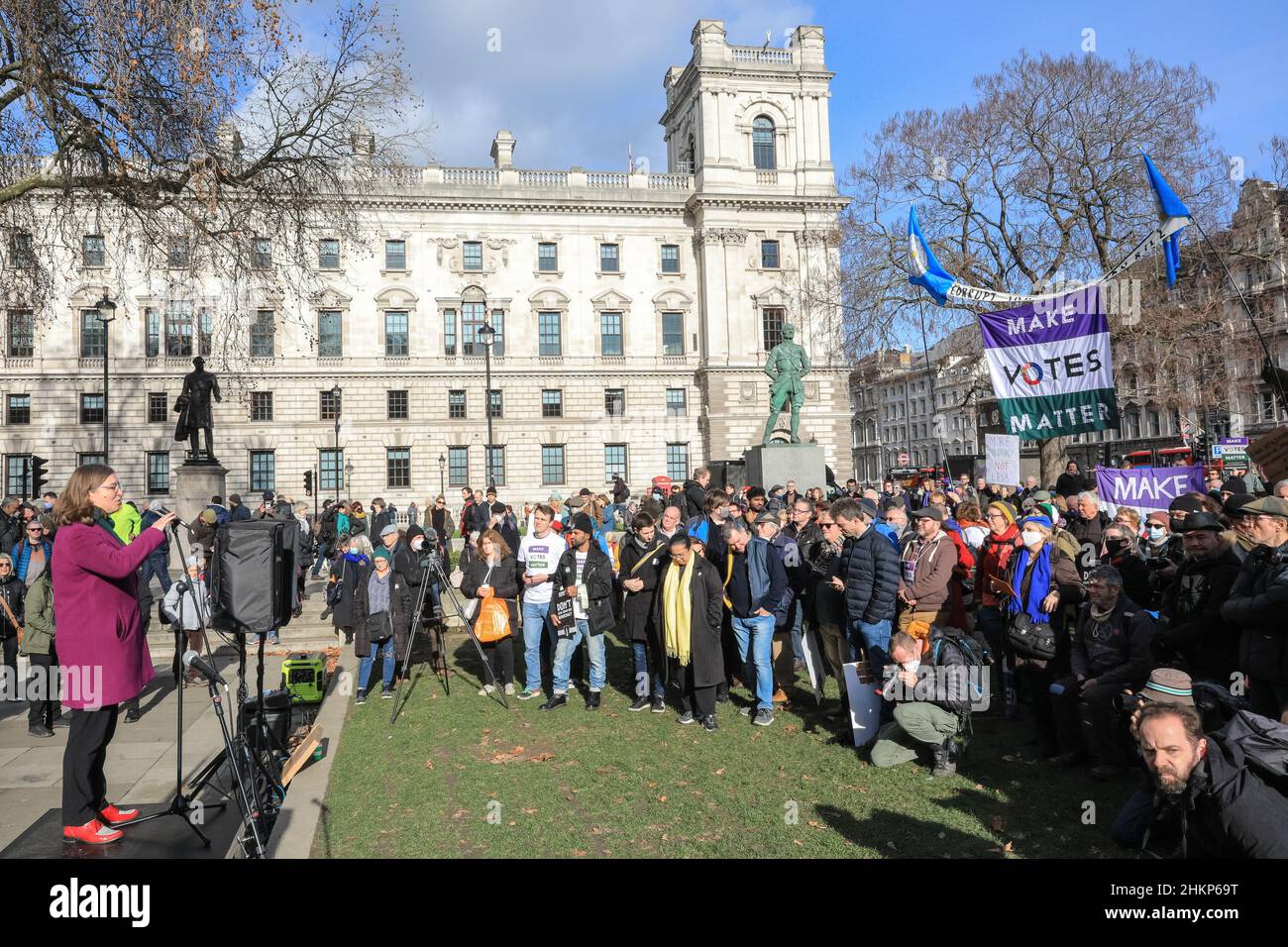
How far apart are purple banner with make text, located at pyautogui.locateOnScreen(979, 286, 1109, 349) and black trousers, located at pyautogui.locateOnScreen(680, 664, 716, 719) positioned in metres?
5.28

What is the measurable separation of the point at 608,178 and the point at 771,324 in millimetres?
12756

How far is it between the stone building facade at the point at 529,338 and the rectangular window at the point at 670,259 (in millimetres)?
121

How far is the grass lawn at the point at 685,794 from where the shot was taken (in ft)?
17.6

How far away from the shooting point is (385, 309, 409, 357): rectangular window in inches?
1810

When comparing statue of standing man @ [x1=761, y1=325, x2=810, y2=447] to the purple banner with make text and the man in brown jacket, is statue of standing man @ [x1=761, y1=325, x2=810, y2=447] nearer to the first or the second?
the purple banner with make text

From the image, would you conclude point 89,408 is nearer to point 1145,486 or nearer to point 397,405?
point 397,405

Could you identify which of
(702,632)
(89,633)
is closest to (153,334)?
(702,632)

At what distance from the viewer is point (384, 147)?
48.8 ft

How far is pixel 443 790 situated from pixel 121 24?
1095 cm

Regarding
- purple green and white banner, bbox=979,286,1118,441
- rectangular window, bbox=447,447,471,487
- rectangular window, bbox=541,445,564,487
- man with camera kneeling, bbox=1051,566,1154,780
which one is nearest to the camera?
man with camera kneeling, bbox=1051,566,1154,780

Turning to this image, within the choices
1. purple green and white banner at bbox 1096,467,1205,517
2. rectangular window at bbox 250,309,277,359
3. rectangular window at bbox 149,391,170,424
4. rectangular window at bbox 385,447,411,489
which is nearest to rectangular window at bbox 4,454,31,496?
rectangular window at bbox 149,391,170,424

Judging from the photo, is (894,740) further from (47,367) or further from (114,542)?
(47,367)
